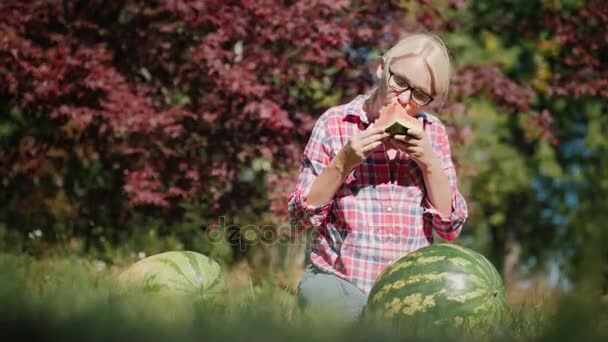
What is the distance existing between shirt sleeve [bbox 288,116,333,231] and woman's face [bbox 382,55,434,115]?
384 mm

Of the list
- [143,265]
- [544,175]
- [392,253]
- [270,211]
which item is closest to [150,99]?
[270,211]

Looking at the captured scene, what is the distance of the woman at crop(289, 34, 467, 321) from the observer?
3385 mm

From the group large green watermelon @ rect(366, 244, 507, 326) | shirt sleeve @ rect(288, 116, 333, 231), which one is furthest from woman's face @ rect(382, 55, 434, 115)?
large green watermelon @ rect(366, 244, 507, 326)

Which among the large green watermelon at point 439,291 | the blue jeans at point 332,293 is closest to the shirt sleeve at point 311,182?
the blue jeans at point 332,293

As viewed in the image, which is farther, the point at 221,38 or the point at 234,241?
the point at 234,241

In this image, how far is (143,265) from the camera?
3.57 m

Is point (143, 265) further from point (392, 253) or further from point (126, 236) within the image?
point (126, 236)

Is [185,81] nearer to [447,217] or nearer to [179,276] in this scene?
[179,276]

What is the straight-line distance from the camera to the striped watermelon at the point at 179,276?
3.48m

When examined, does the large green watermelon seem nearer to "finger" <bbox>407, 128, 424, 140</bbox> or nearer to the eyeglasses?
"finger" <bbox>407, 128, 424, 140</bbox>

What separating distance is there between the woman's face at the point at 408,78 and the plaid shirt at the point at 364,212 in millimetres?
271

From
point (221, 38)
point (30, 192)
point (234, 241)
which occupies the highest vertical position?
point (221, 38)

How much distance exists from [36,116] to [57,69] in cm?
102

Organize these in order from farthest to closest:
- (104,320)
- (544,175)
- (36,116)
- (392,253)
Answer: (544,175)
(36,116)
(392,253)
(104,320)
